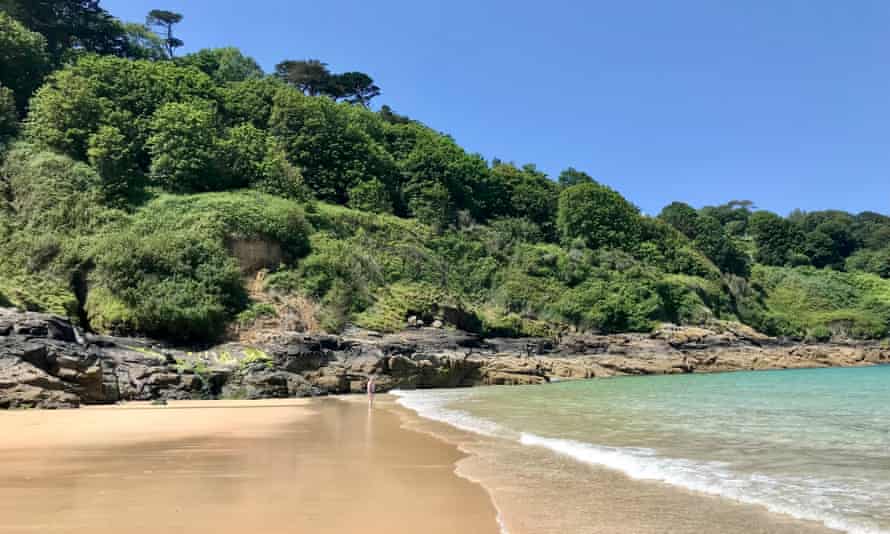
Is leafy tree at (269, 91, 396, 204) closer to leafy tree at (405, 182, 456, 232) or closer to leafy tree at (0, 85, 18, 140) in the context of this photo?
leafy tree at (405, 182, 456, 232)

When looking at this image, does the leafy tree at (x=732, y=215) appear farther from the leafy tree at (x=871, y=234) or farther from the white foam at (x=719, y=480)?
the white foam at (x=719, y=480)

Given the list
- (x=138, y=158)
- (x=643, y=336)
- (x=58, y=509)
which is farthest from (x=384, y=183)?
(x=58, y=509)

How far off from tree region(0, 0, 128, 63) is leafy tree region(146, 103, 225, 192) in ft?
61.2

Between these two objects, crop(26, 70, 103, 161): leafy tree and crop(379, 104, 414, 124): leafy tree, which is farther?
crop(379, 104, 414, 124): leafy tree

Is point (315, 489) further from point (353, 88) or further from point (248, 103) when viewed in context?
point (353, 88)

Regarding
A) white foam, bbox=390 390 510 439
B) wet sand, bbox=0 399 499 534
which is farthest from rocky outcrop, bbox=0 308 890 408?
wet sand, bbox=0 399 499 534

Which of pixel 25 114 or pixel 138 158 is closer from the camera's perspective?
pixel 138 158

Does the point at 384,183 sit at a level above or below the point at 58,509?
above

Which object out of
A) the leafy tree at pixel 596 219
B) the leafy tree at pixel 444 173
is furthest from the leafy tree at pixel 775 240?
the leafy tree at pixel 444 173

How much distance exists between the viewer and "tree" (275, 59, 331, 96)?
6856cm

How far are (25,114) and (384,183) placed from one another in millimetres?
25863

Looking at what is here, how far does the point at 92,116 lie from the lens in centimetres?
3444

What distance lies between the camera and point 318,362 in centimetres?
2303

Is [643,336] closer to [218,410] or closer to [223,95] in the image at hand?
[218,410]
